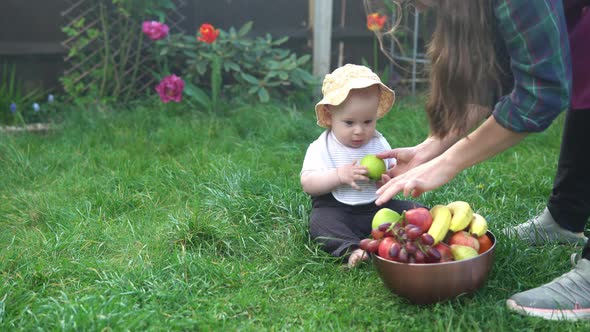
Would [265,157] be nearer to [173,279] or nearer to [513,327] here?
[173,279]

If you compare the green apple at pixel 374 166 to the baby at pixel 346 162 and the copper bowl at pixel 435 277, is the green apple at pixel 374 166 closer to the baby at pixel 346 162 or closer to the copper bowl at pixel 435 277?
the baby at pixel 346 162

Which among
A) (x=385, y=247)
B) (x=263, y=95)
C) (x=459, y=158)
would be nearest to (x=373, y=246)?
(x=385, y=247)

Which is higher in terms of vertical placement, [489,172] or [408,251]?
[408,251]

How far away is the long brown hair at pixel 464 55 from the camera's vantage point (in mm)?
2096

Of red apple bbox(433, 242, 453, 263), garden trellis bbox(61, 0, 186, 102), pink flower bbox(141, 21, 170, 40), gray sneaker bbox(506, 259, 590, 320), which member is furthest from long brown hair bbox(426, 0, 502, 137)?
garden trellis bbox(61, 0, 186, 102)

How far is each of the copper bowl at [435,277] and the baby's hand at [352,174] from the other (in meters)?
0.46

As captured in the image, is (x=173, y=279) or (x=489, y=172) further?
(x=489, y=172)

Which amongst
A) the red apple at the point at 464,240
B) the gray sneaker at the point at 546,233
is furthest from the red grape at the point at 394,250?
the gray sneaker at the point at 546,233

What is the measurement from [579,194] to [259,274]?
1.37m

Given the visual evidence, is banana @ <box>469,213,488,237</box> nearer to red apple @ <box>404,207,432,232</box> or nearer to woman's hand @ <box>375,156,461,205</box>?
red apple @ <box>404,207,432,232</box>

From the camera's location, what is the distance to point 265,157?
4117 mm

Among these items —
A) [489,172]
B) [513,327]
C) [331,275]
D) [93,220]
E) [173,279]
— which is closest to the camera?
[513,327]

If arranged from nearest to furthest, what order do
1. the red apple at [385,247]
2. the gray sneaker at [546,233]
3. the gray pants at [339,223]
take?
the red apple at [385,247]
the gray pants at [339,223]
the gray sneaker at [546,233]

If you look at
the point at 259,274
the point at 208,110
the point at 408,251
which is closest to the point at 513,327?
the point at 408,251
